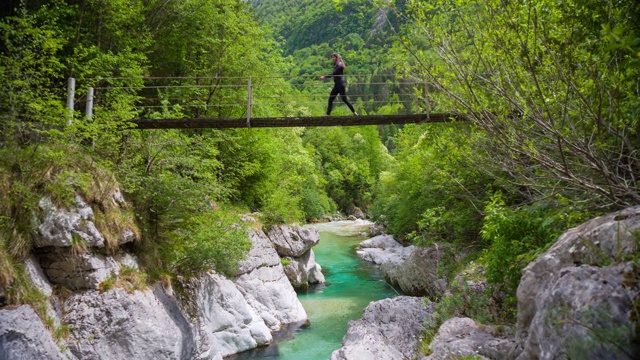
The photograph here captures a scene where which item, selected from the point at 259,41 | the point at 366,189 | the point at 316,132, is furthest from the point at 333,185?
the point at 259,41

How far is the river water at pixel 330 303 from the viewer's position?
1126 centimetres

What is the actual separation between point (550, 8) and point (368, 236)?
25249 millimetres

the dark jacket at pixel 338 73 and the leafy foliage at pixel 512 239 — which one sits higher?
the dark jacket at pixel 338 73

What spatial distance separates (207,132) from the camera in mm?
15617

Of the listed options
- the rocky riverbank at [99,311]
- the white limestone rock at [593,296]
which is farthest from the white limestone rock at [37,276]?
the white limestone rock at [593,296]

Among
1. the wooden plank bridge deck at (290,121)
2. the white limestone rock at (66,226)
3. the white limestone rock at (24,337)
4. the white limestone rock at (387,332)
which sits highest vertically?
the wooden plank bridge deck at (290,121)

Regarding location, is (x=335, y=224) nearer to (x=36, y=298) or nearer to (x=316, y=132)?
(x=316, y=132)

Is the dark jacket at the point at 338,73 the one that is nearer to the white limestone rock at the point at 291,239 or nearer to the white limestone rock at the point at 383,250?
the white limestone rock at the point at 291,239

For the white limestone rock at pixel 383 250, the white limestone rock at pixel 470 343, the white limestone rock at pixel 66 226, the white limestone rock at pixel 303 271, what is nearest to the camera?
the white limestone rock at pixel 470 343

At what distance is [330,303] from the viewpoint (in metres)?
15.3

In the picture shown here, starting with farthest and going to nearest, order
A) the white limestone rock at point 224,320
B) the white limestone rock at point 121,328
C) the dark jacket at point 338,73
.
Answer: the white limestone rock at point 224,320
the dark jacket at point 338,73
the white limestone rock at point 121,328

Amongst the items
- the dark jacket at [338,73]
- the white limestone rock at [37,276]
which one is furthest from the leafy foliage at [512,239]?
the white limestone rock at [37,276]

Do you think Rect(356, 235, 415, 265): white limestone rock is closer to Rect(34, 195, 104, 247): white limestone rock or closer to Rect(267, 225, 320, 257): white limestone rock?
Rect(267, 225, 320, 257): white limestone rock

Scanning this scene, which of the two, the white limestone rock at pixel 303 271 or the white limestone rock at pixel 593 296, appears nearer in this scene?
the white limestone rock at pixel 593 296
